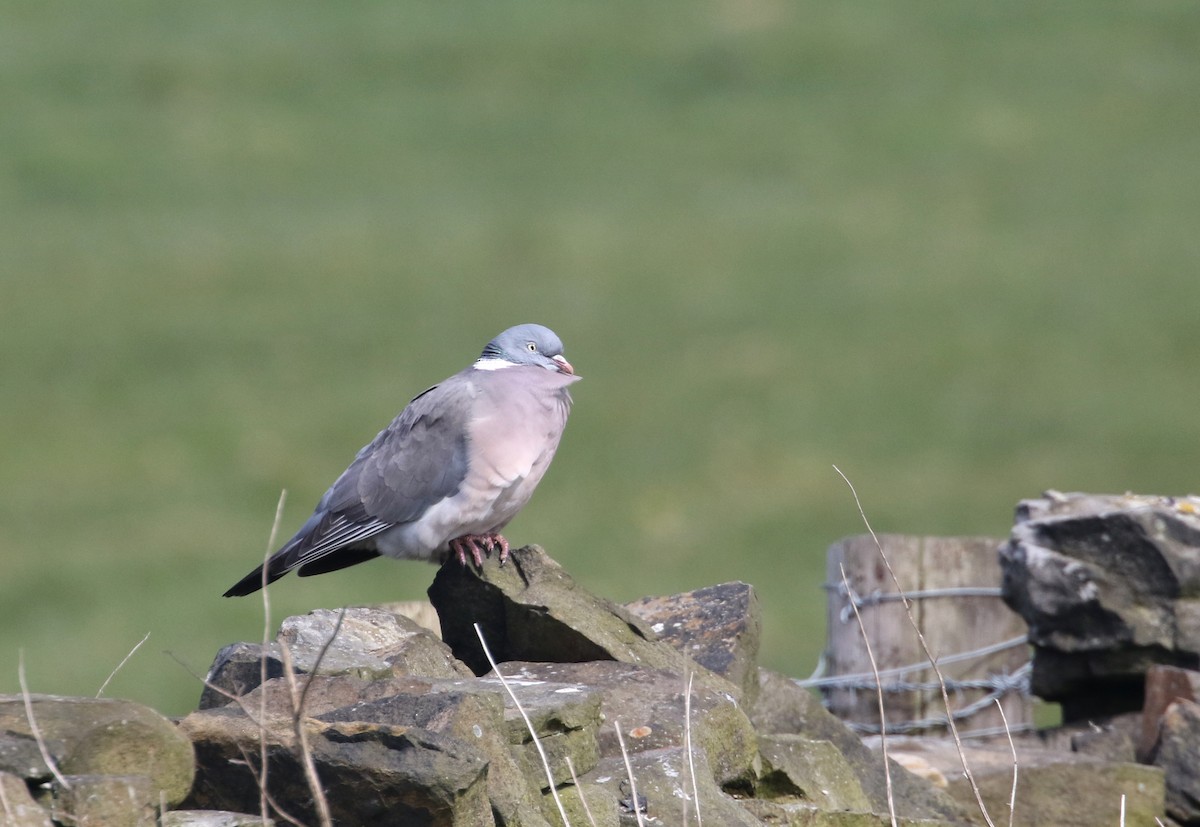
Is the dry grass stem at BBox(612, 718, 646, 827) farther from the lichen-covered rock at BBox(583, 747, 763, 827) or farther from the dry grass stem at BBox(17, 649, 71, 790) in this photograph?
the dry grass stem at BBox(17, 649, 71, 790)

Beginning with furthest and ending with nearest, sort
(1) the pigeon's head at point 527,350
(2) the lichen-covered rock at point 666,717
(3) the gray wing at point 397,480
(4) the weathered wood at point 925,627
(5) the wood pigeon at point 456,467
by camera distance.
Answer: (4) the weathered wood at point 925,627
(1) the pigeon's head at point 527,350
(3) the gray wing at point 397,480
(5) the wood pigeon at point 456,467
(2) the lichen-covered rock at point 666,717

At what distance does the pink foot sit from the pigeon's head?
2.12 feet

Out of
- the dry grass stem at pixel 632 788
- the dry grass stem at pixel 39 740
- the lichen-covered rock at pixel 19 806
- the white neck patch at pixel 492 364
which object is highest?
the white neck patch at pixel 492 364

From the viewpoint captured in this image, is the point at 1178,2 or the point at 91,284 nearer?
the point at 91,284

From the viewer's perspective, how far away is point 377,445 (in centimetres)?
696

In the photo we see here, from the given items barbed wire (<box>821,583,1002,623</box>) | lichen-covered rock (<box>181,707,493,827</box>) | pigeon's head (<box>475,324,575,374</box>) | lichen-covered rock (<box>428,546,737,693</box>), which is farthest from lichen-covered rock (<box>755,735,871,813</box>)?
pigeon's head (<box>475,324,575,374</box>)

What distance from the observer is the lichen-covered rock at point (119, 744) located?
401 centimetres

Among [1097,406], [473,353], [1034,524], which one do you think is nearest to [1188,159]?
[1097,406]

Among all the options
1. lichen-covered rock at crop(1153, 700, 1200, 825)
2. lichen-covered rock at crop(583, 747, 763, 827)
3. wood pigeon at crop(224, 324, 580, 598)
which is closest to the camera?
lichen-covered rock at crop(583, 747, 763, 827)

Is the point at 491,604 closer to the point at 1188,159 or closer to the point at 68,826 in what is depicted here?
the point at 68,826

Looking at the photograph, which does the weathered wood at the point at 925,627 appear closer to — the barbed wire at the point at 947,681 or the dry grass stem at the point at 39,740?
the barbed wire at the point at 947,681

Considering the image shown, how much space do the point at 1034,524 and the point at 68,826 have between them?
12.6 feet

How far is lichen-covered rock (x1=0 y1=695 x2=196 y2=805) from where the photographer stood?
13.1ft

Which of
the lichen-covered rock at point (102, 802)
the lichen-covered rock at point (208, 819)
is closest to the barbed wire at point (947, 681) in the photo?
the lichen-covered rock at point (208, 819)
